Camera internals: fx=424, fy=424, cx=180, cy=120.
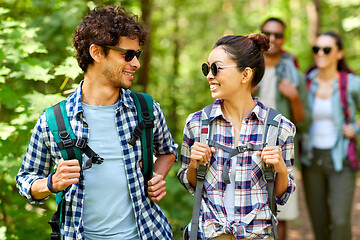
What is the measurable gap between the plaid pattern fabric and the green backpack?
1.30ft

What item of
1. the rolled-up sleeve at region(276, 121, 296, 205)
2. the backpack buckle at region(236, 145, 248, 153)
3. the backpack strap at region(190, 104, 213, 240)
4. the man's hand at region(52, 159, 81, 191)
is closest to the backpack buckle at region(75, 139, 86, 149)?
the man's hand at region(52, 159, 81, 191)

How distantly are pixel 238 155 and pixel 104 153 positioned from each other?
82 centimetres

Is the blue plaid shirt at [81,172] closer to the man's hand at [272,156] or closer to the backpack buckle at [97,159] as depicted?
the backpack buckle at [97,159]

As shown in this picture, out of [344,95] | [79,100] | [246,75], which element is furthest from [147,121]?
[344,95]

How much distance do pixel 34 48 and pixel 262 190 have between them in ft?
8.56

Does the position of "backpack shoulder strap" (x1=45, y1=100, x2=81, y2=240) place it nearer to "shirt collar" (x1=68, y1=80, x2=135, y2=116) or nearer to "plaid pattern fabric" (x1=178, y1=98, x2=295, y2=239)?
"shirt collar" (x1=68, y1=80, x2=135, y2=116)

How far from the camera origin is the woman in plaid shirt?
2516 millimetres

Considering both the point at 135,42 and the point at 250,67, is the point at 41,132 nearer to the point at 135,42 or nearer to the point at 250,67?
the point at 135,42

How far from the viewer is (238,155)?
259 cm

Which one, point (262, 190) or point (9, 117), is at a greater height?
point (9, 117)

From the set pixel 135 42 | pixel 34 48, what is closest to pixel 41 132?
pixel 135 42

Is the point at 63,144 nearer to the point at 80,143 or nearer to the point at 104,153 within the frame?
the point at 80,143

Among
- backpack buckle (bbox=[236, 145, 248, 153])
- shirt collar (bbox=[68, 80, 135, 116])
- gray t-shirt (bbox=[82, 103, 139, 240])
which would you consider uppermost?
shirt collar (bbox=[68, 80, 135, 116])

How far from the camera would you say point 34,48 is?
4.02 meters
